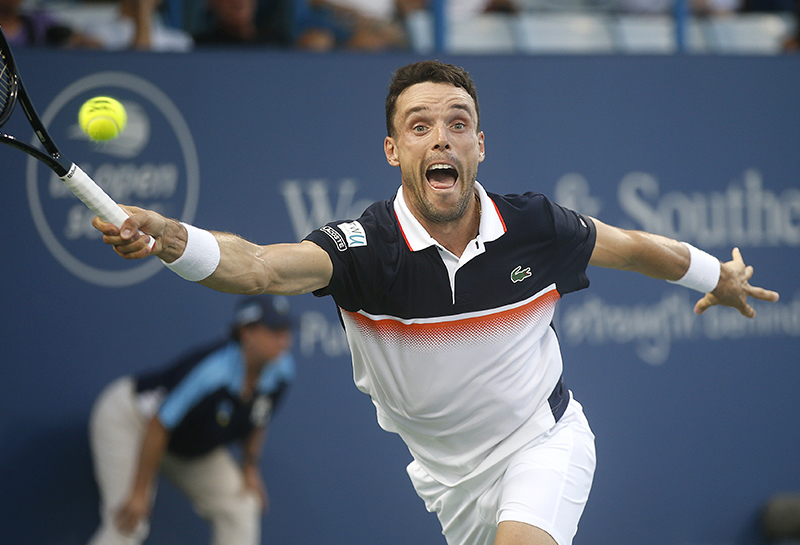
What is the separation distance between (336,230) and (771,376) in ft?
13.2

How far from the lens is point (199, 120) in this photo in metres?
4.86

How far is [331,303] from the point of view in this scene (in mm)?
5000

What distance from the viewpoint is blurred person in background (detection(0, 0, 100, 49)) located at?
4629mm

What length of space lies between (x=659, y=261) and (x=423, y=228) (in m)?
1.00

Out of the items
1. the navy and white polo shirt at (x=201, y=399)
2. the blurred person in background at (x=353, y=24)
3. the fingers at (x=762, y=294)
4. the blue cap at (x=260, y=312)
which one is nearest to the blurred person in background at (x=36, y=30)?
the blurred person in background at (x=353, y=24)

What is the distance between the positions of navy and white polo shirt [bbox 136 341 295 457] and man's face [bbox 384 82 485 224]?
208cm

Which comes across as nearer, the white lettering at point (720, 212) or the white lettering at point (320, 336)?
the white lettering at point (320, 336)

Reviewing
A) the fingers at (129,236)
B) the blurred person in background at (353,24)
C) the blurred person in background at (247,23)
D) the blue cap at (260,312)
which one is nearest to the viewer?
the fingers at (129,236)

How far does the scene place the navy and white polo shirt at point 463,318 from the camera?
286cm

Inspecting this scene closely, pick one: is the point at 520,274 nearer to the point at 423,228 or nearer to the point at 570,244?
the point at 570,244

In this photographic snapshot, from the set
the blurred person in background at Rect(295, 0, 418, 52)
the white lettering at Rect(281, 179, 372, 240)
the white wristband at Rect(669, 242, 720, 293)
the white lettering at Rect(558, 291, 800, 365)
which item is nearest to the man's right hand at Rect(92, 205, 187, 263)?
the white wristband at Rect(669, 242, 720, 293)

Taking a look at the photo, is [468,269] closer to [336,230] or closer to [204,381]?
[336,230]

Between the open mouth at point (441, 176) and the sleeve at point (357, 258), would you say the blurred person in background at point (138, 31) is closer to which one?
the open mouth at point (441, 176)

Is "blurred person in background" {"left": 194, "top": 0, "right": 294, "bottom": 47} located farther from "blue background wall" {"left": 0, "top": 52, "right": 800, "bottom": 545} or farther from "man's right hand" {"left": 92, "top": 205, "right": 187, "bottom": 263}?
"man's right hand" {"left": 92, "top": 205, "right": 187, "bottom": 263}
